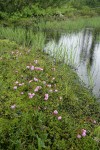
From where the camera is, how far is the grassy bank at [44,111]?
11.4ft

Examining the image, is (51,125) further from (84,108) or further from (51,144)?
(84,108)

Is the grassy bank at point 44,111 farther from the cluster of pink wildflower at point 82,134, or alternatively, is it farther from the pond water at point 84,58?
the pond water at point 84,58

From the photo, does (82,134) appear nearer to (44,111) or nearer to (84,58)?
(44,111)

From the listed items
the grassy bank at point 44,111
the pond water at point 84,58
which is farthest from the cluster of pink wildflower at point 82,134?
the pond water at point 84,58

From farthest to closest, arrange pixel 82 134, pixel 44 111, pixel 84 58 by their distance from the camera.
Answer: pixel 84 58 → pixel 44 111 → pixel 82 134

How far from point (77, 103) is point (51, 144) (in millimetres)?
1445

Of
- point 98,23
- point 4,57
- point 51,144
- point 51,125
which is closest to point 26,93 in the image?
point 51,125

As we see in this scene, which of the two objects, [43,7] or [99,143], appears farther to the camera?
[43,7]

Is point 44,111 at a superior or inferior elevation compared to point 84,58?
superior

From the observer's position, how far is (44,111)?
413cm

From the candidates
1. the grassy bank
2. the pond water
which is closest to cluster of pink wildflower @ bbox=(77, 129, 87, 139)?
the grassy bank

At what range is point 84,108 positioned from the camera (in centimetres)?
468

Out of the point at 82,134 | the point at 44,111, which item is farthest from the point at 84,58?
the point at 82,134

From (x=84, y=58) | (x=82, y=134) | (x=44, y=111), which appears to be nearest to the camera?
(x=82, y=134)
